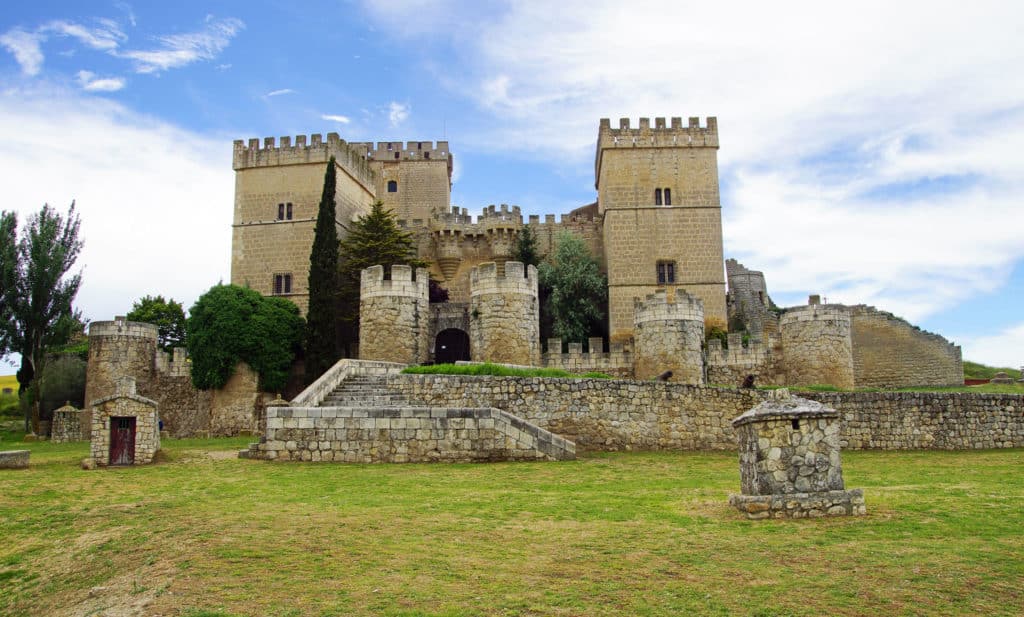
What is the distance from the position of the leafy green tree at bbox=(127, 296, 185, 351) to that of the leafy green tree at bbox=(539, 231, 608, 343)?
17.2 metres

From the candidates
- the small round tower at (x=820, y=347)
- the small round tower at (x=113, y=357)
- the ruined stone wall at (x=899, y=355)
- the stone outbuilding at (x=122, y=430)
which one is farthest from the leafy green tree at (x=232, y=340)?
the ruined stone wall at (x=899, y=355)

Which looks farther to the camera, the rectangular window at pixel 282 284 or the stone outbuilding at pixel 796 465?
the rectangular window at pixel 282 284

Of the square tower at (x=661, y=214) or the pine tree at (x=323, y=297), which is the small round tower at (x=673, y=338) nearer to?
the square tower at (x=661, y=214)

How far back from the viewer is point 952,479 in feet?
38.7

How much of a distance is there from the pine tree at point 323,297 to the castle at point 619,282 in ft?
9.86

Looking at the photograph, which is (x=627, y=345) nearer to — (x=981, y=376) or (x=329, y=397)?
(x=329, y=397)

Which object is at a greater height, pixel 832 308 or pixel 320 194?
pixel 320 194

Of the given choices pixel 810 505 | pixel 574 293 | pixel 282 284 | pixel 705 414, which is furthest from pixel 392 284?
pixel 810 505

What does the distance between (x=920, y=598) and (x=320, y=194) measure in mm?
29708

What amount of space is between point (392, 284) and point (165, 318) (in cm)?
1745

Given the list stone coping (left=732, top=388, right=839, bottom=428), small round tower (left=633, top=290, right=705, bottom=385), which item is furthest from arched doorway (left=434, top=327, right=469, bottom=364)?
stone coping (left=732, top=388, right=839, bottom=428)

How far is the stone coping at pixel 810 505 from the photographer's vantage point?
8.71m

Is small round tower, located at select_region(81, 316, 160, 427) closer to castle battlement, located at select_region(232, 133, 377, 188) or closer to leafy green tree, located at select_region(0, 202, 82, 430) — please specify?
leafy green tree, located at select_region(0, 202, 82, 430)

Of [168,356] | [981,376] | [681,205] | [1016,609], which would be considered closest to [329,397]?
[168,356]
